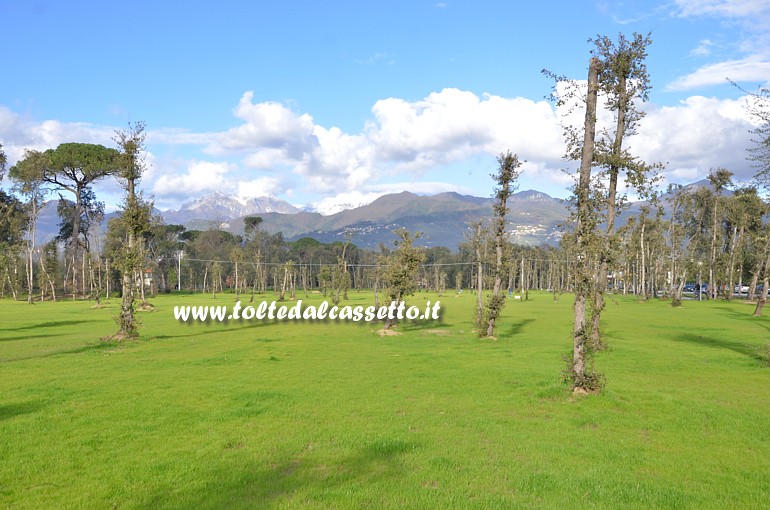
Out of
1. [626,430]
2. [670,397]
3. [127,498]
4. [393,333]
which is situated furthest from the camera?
[393,333]

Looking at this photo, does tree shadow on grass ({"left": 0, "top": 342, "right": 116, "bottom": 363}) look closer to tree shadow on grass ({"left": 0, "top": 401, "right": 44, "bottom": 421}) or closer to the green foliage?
tree shadow on grass ({"left": 0, "top": 401, "right": 44, "bottom": 421})

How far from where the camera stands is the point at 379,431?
35.6ft

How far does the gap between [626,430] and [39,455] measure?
11188 millimetres

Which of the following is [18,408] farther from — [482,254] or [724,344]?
[482,254]

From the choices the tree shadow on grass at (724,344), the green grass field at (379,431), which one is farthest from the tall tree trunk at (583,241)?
the tree shadow on grass at (724,344)

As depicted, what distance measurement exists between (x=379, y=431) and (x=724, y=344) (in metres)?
23.0

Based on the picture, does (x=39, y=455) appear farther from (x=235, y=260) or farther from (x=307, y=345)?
(x=235, y=260)

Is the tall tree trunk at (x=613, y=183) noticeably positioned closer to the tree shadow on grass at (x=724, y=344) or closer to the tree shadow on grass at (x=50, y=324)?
the tree shadow on grass at (x=724, y=344)

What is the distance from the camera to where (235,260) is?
79.7 m

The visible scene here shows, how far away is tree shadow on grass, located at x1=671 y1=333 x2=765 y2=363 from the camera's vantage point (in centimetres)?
2200

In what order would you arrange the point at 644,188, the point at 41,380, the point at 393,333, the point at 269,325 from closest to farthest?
1. the point at 41,380
2. the point at 644,188
3. the point at 393,333
4. the point at 269,325

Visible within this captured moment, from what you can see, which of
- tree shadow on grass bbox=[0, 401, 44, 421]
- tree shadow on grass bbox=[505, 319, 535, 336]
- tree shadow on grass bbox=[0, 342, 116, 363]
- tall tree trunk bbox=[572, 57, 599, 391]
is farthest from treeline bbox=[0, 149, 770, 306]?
tall tree trunk bbox=[572, 57, 599, 391]

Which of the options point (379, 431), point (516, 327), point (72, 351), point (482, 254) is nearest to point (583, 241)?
point (379, 431)

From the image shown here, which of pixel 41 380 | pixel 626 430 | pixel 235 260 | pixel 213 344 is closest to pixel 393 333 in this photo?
pixel 213 344
